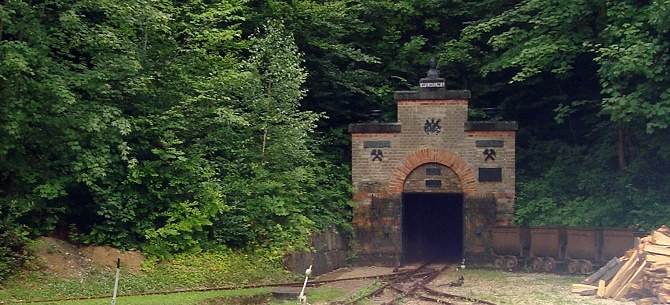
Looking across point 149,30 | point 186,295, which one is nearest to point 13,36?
point 149,30

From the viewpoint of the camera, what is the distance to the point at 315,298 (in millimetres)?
16531

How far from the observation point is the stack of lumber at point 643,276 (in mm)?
15570

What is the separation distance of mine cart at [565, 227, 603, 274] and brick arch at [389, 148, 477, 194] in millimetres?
3755

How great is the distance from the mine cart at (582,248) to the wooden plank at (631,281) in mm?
3937

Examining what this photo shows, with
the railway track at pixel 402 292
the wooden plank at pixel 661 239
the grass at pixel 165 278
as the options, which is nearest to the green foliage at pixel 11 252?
the grass at pixel 165 278

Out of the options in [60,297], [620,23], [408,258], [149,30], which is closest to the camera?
[60,297]

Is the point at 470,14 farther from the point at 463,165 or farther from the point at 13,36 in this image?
the point at 13,36

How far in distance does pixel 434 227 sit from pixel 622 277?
13214 mm

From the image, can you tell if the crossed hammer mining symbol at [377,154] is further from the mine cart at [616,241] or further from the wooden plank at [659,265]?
the wooden plank at [659,265]

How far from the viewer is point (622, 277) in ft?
54.1

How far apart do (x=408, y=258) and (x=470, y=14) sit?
8980mm

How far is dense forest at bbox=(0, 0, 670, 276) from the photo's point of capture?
52.0ft

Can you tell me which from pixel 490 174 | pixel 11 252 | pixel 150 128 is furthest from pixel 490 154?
pixel 11 252

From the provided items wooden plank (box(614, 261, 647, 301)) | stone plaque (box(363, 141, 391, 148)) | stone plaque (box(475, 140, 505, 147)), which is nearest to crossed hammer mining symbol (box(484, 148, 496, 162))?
stone plaque (box(475, 140, 505, 147))
